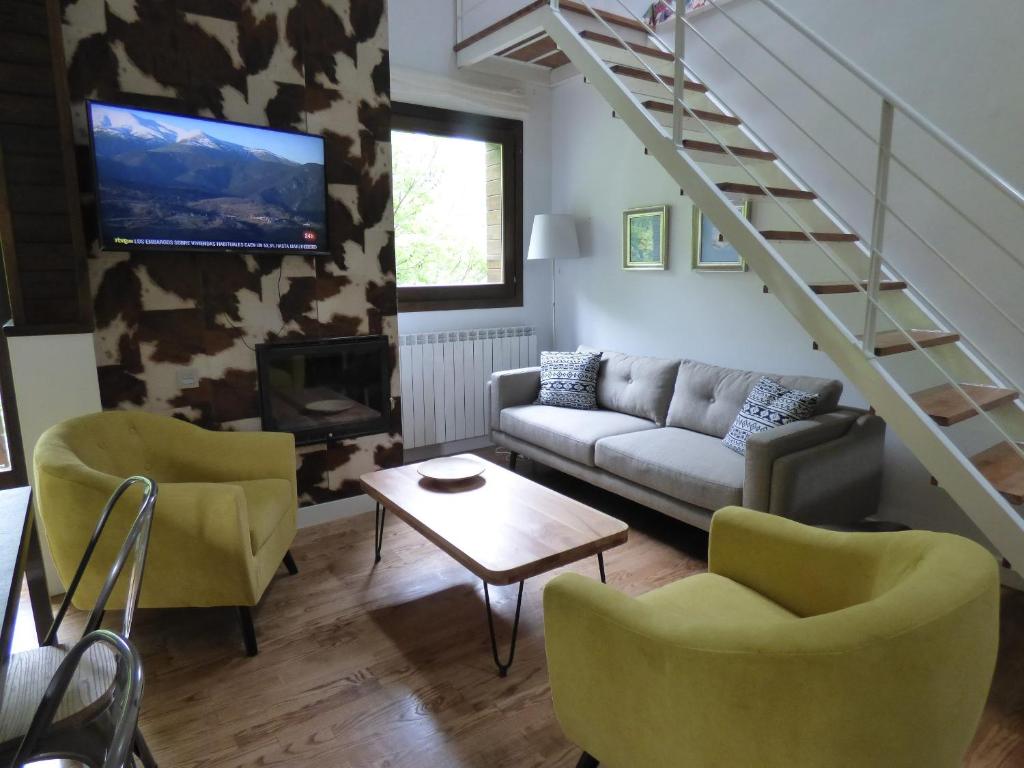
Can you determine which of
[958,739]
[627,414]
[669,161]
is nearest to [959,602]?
[958,739]

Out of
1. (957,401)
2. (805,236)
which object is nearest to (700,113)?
(805,236)

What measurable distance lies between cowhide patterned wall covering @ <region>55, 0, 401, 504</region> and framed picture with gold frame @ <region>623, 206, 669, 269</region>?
168 centimetres

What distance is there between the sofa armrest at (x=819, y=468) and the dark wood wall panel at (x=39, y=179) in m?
2.80

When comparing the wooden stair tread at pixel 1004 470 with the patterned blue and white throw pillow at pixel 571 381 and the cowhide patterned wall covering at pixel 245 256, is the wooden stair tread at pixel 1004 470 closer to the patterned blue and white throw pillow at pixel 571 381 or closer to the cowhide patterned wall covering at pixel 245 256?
the patterned blue and white throw pillow at pixel 571 381

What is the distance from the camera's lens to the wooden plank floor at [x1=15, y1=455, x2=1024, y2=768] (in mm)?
1829

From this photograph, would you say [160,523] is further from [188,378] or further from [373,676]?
[188,378]

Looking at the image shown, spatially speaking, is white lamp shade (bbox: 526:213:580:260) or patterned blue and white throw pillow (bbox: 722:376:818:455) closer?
patterned blue and white throw pillow (bbox: 722:376:818:455)

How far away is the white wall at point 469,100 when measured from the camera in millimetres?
4133

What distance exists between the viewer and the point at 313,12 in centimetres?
313

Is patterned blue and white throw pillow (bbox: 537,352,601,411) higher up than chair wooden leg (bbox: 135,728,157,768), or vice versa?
patterned blue and white throw pillow (bbox: 537,352,601,411)

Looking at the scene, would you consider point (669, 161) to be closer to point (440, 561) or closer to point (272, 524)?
point (440, 561)

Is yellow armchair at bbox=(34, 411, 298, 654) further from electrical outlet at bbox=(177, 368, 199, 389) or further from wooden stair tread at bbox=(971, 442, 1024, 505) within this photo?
wooden stair tread at bbox=(971, 442, 1024, 505)

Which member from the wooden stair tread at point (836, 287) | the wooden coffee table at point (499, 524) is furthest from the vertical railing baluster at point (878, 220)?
the wooden coffee table at point (499, 524)

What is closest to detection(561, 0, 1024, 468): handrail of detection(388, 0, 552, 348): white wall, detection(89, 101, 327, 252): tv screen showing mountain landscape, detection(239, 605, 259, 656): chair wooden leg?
detection(388, 0, 552, 348): white wall
